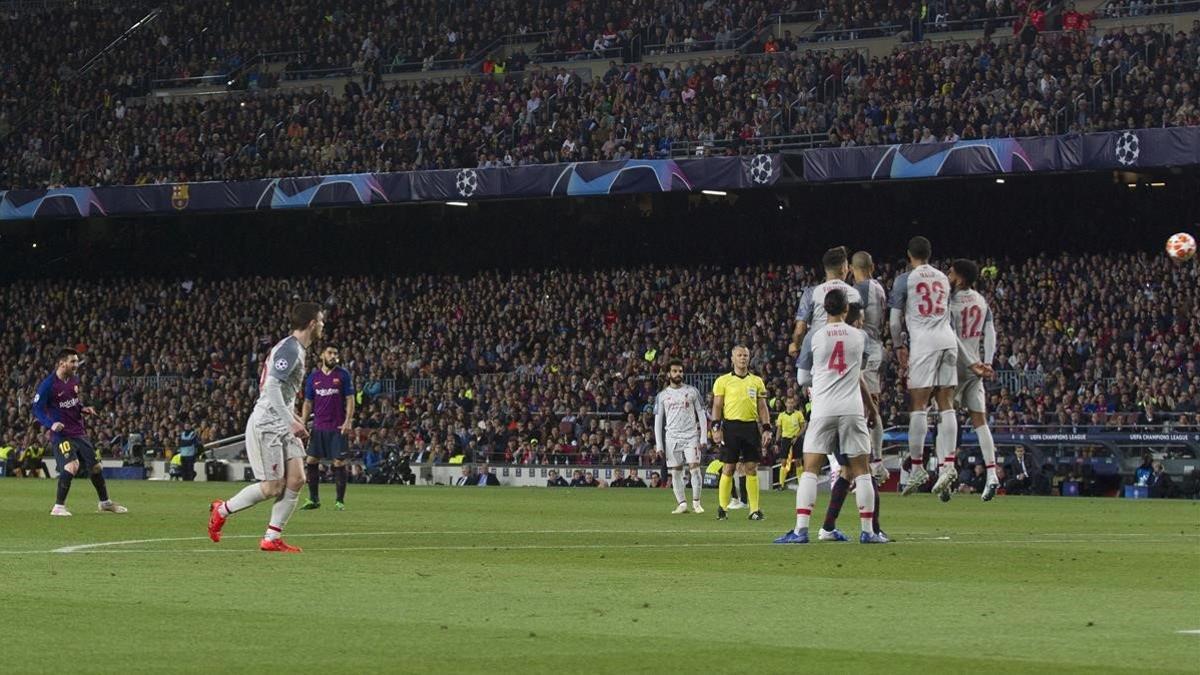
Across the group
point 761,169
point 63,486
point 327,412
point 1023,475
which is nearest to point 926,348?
point 327,412

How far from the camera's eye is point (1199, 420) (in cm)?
3697

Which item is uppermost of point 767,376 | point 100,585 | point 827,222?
point 827,222

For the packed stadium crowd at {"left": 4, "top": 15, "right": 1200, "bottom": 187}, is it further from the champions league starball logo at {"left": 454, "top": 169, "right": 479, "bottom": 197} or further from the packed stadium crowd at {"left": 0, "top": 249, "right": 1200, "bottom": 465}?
the packed stadium crowd at {"left": 0, "top": 249, "right": 1200, "bottom": 465}

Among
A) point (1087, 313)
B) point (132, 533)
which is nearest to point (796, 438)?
point (1087, 313)

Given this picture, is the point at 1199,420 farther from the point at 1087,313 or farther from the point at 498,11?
the point at 498,11

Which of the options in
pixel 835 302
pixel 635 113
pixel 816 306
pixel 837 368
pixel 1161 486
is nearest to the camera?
pixel 835 302

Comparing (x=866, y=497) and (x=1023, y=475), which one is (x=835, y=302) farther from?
(x=1023, y=475)

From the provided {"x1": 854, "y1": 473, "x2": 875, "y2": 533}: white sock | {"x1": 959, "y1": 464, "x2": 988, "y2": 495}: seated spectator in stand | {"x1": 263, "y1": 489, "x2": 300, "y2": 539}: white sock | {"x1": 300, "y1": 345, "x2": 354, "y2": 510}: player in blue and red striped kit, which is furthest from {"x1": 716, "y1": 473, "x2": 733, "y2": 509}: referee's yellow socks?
{"x1": 959, "y1": 464, "x2": 988, "y2": 495}: seated spectator in stand

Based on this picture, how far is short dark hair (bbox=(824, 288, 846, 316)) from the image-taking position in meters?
15.7

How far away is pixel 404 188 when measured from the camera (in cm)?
5272

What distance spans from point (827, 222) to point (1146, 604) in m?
41.0

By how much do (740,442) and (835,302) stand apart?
29.6 ft

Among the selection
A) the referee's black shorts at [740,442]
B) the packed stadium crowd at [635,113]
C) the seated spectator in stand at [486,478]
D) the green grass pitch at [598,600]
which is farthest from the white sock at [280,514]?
the packed stadium crowd at [635,113]

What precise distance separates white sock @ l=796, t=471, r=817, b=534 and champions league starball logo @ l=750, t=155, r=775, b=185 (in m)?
31.6
